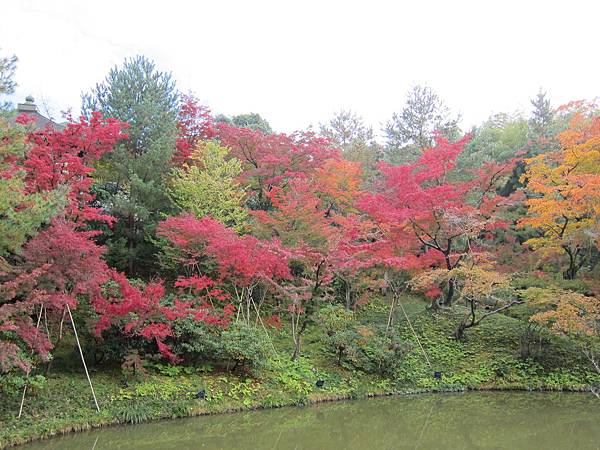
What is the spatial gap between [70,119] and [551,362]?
1558 centimetres

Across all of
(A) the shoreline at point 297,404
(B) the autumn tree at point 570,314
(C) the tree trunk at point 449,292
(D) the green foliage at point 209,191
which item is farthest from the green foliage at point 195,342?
(C) the tree trunk at point 449,292

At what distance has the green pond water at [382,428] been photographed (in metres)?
9.07

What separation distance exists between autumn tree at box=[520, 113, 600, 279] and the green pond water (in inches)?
185

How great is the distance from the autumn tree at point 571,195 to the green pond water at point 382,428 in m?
4.70

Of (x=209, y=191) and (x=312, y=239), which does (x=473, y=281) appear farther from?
(x=209, y=191)

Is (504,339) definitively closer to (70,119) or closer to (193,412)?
(193,412)

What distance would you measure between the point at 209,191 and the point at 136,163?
2.39 metres

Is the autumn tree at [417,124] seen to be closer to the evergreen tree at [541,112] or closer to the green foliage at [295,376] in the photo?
the evergreen tree at [541,112]

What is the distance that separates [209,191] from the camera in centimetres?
1474

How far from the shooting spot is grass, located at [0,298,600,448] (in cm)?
938

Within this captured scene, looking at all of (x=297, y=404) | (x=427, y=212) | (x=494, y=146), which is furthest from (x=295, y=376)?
(x=494, y=146)

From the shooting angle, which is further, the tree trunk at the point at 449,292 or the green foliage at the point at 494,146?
the green foliage at the point at 494,146

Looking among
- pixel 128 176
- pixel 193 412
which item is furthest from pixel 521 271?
pixel 128 176

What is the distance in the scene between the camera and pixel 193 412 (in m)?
10.5
